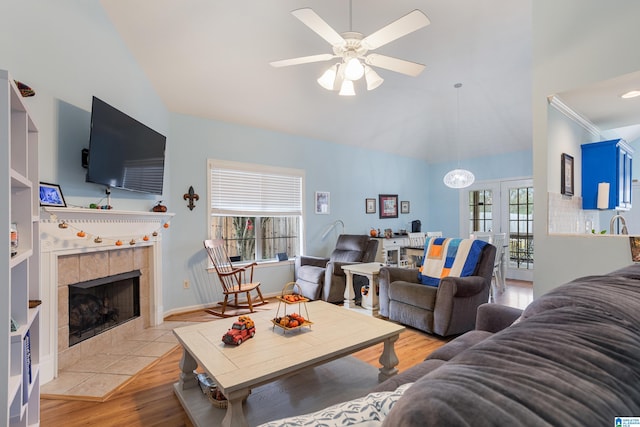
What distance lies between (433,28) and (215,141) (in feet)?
9.93

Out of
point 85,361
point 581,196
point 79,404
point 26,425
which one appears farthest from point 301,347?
point 581,196

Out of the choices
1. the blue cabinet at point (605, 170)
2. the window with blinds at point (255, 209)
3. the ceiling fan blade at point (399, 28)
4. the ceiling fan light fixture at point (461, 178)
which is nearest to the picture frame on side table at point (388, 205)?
the ceiling fan light fixture at point (461, 178)

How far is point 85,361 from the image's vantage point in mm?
2584

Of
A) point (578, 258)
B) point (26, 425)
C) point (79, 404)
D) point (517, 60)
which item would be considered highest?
point (517, 60)

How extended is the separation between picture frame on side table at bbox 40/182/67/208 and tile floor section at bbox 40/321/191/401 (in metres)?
Result: 1.31

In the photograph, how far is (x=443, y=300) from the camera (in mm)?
2947

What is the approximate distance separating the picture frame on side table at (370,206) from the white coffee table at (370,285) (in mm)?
2117

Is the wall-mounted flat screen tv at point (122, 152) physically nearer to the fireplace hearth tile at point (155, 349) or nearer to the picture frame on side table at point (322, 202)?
the fireplace hearth tile at point (155, 349)

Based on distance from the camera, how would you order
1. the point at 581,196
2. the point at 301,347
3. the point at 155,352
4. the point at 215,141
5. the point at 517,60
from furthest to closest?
the point at 215,141 → the point at 517,60 → the point at 581,196 → the point at 155,352 → the point at 301,347

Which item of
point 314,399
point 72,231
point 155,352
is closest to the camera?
point 314,399

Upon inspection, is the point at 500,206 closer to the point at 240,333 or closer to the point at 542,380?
the point at 240,333

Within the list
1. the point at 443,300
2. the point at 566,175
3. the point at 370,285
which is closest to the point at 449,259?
the point at 443,300

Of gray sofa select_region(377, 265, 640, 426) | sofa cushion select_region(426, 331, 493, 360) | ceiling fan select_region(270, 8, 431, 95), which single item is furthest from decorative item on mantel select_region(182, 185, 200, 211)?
gray sofa select_region(377, 265, 640, 426)

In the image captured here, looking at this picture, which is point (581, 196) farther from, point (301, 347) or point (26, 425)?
point (26, 425)
